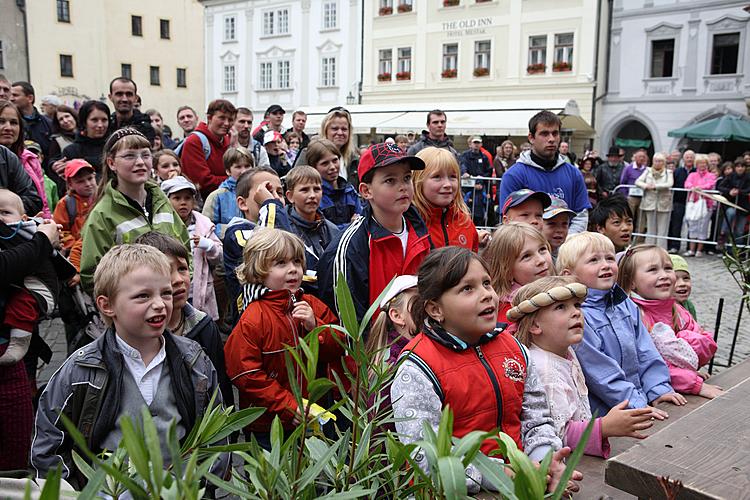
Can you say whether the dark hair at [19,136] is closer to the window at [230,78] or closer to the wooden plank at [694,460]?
the wooden plank at [694,460]

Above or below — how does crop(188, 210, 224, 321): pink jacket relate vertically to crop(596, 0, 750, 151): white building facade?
below

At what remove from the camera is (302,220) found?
15.2 ft

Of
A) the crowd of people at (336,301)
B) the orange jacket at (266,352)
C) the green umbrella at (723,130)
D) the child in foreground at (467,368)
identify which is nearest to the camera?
the child in foreground at (467,368)

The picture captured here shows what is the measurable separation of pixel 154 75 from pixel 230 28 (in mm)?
8389

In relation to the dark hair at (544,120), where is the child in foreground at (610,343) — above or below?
below

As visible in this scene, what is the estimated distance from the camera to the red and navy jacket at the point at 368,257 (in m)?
3.48

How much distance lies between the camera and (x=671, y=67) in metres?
26.0

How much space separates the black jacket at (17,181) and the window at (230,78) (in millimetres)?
37271

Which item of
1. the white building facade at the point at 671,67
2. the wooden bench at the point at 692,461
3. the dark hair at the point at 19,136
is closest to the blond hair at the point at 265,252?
the wooden bench at the point at 692,461

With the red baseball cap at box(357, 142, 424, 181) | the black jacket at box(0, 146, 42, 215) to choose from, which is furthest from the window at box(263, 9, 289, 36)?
the red baseball cap at box(357, 142, 424, 181)

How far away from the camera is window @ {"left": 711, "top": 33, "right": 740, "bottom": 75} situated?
24.4m

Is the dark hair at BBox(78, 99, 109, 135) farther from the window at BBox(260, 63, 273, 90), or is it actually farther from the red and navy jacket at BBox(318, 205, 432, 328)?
the window at BBox(260, 63, 273, 90)

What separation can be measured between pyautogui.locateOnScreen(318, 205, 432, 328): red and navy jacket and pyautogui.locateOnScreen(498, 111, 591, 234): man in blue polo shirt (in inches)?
74.9

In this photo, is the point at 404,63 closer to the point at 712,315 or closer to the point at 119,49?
the point at 119,49
